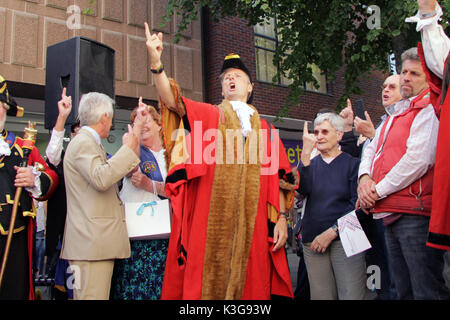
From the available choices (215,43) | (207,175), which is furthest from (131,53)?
(207,175)

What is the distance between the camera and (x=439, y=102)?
2287 millimetres

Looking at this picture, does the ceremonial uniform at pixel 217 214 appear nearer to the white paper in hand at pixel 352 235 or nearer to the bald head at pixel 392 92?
the white paper in hand at pixel 352 235

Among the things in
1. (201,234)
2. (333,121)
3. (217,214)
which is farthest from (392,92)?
(201,234)

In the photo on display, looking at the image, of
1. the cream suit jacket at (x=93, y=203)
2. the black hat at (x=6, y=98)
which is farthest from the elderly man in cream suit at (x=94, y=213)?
the black hat at (x=6, y=98)

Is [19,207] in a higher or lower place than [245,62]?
lower

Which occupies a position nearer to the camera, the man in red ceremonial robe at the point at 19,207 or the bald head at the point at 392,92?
the man in red ceremonial robe at the point at 19,207

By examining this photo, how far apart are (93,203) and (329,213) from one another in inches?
70.6

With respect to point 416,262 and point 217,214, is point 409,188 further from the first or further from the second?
point 217,214

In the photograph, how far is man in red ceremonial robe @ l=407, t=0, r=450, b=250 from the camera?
6.79ft

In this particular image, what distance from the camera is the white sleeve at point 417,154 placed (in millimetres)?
2523

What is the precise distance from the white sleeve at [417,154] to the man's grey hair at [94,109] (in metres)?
1.97

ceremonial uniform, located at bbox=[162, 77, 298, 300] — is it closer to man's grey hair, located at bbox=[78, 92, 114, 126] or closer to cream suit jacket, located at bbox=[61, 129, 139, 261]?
cream suit jacket, located at bbox=[61, 129, 139, 261]

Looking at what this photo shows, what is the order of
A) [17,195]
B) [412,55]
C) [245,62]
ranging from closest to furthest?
1. [412,55]
2. [17,195]
3. [245,62]

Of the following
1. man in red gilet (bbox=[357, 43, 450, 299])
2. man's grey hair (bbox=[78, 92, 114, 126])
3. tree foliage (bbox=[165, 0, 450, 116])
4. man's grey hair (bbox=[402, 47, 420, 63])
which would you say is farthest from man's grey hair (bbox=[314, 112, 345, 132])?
tree foliage (bbox=[165, 0, 450, 116])
